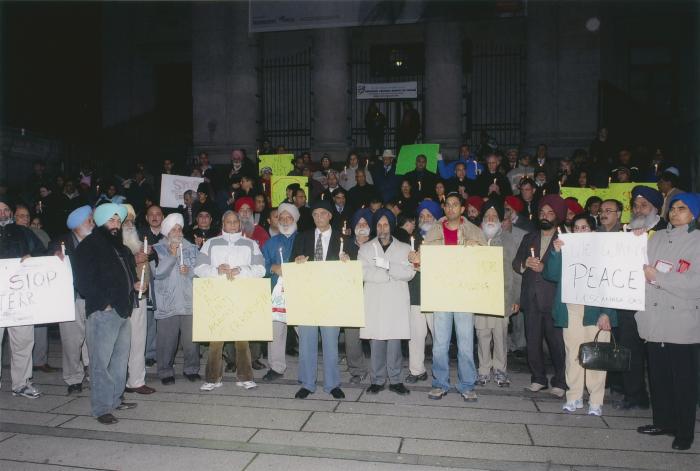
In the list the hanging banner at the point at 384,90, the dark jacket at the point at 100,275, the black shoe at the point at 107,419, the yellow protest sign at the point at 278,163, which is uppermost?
the hanging banner at the point at 384,90

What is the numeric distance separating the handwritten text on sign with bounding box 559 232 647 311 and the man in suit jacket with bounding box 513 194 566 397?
0.50 meters

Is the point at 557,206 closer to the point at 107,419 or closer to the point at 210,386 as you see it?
the point at 210,386

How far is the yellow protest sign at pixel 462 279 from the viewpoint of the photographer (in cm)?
629

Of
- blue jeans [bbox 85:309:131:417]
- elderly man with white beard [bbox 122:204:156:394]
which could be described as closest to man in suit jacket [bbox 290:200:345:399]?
elderly man with white beard [bbox 122:204:156:394]

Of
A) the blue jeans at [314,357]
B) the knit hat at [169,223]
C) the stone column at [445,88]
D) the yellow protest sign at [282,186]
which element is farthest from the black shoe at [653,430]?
the stone column at [445,88]

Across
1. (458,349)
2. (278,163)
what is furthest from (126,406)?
(278,163)

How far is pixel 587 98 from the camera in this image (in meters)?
15.9

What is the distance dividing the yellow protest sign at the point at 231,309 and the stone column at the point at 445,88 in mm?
10913

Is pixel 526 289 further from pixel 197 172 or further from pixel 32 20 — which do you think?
pixel 32 20

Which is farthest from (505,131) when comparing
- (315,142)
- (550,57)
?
(315,142)

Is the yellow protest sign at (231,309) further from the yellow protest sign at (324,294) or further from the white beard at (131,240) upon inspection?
the white beard at (131,240)

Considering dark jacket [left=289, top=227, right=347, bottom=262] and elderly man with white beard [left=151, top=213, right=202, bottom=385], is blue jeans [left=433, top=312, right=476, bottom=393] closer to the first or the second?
dark jacket [left=289, top=227, right=347, bottom=262]

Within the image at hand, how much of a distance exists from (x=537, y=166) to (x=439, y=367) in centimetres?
638

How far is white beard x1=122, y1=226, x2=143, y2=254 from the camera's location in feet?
22.8
